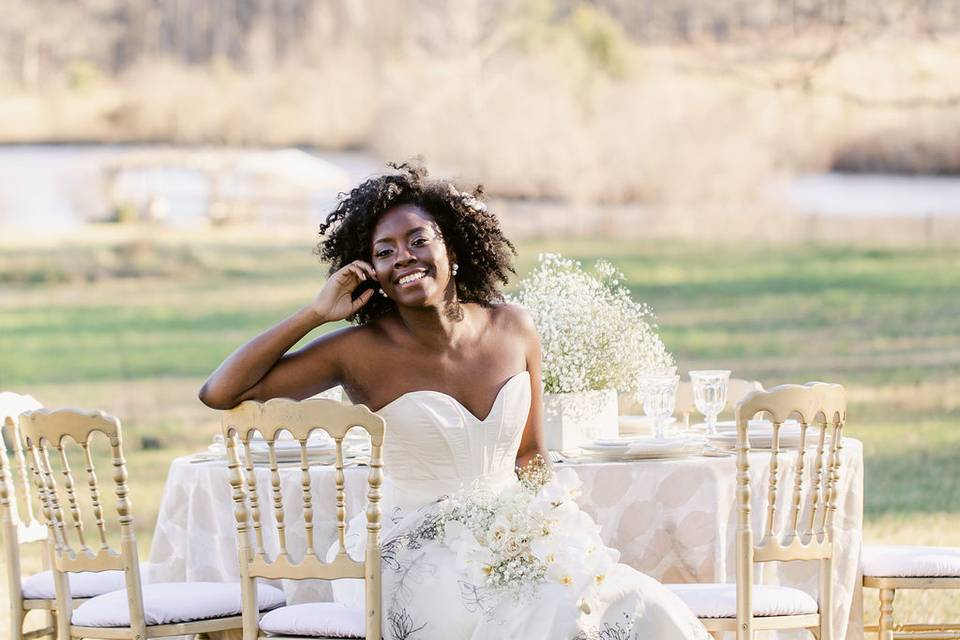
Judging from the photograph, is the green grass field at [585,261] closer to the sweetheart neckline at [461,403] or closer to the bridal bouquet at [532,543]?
the sweetheart neckline at [461,403]

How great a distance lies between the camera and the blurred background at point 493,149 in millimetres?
15484

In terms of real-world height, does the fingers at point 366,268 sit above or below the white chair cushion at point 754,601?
above

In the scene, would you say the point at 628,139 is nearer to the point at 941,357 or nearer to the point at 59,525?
the point at 941,357

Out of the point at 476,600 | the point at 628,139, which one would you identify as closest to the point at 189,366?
the point at 628,139

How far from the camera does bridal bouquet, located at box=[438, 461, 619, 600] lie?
131 inches

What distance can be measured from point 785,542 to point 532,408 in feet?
2.39

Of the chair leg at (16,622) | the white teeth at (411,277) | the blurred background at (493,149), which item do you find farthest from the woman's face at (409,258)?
the blurred background at (493,149)

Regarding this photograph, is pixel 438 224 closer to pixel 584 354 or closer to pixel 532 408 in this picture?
pixel 532 408

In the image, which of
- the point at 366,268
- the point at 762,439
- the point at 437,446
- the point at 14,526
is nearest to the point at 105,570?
the point at 14,526

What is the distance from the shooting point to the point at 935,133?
16.1m

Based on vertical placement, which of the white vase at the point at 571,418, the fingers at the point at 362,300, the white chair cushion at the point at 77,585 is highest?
the fingers at the point at 362,300

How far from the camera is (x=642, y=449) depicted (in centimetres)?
430

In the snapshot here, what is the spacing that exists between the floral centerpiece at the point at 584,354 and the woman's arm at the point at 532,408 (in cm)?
45

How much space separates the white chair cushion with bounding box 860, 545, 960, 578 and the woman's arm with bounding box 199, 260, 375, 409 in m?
1.72
